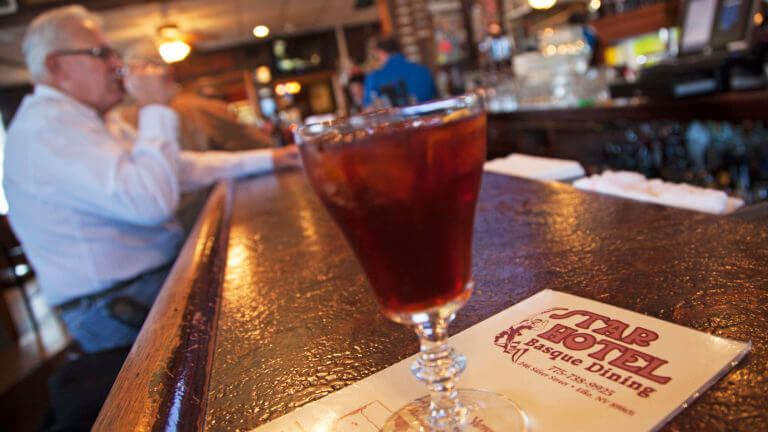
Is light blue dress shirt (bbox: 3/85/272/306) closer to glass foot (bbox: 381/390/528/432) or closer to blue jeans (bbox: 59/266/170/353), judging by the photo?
blue jeans (bbox: 59/266/170/353)

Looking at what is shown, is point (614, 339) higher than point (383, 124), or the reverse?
point (383, 124)

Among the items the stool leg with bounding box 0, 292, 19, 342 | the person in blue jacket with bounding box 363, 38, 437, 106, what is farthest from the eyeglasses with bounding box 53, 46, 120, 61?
the stool leg with bounding box 0, 292, 19, 342

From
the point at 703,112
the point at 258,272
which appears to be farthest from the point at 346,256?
the point at 703,112

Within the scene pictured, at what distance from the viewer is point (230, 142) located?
392 cm

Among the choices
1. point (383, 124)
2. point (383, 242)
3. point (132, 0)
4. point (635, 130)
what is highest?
point (132, 0)

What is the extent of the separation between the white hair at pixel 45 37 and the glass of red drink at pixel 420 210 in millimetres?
1893

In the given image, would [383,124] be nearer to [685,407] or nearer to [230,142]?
[685,407]

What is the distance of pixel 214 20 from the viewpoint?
1031 cm

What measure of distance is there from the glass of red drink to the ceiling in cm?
848

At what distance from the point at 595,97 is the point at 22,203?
11.5 ft

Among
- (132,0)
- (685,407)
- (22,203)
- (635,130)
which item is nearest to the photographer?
(685,407)

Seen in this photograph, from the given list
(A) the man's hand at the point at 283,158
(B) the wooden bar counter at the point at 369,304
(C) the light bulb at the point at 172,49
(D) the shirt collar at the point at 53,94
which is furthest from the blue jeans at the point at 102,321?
(C) the light bulb at the point at 172,49

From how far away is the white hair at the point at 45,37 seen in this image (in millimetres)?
1883

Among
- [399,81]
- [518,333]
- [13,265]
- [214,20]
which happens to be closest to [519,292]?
[518,333]
